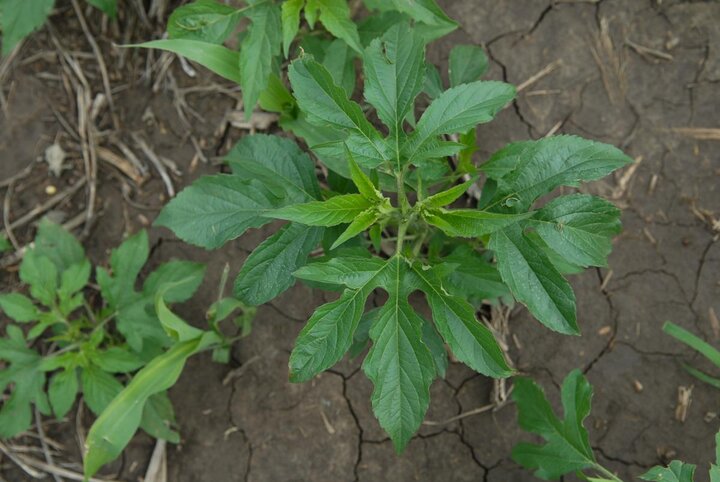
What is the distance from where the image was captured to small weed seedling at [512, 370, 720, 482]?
2502mm

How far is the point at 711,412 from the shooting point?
2.96 metres

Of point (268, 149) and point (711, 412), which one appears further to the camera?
point (711, 412)

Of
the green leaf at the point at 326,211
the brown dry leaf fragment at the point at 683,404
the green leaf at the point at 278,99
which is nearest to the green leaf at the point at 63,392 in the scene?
the green leaf at the point at 278,99

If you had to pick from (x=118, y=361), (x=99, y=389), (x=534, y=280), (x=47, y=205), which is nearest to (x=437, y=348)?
(x=534, y=280)

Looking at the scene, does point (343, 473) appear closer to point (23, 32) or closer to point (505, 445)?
point (505, 445)

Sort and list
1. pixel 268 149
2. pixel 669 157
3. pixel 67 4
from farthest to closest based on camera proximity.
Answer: pixel 67 4 → pixel 669 157 → pixel 268 149

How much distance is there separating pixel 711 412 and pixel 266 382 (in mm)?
2106

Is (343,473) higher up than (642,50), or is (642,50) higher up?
(642,50)

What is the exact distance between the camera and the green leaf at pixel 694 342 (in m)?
2.76

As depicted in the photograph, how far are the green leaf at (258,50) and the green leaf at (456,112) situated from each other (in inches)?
29.7

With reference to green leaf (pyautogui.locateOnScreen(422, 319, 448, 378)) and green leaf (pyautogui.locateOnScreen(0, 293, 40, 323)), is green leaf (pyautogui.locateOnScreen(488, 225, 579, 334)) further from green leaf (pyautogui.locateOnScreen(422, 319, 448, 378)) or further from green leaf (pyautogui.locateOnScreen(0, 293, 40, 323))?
green leaf (pyautogui.locateOnScreen(0, 293, 40, 323))

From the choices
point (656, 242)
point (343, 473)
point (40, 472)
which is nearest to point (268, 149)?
point (343, 473)

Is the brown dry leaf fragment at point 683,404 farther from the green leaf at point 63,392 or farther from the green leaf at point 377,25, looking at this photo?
the green leaf at point 63,392

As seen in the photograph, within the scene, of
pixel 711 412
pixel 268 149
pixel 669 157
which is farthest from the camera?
pixel 669 157
